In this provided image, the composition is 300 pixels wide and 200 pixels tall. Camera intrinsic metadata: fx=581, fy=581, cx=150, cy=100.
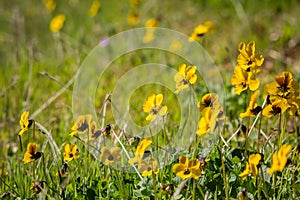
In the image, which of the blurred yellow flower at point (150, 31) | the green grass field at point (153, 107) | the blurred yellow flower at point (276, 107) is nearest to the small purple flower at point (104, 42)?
the green grass field at point (153, 107)

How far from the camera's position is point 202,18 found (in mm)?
4359

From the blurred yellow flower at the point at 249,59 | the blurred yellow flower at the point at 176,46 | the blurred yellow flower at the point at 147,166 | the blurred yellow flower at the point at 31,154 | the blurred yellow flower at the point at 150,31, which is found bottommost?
the blurred yellow flower at the point at 147,166

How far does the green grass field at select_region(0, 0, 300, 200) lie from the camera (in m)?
1.77

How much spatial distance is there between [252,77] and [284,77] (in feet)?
0.37

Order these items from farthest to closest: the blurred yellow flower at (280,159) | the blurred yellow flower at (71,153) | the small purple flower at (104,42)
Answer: the small purple flower at (104,42)
the blurred yellow flower at (71,153)
the blurred yellow flower at (280,159)

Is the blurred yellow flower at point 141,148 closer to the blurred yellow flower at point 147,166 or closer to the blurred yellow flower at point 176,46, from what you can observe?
the blurred yellow flower at point 147,166

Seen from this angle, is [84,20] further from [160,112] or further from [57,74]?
[160,112]

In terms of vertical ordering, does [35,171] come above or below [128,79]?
below

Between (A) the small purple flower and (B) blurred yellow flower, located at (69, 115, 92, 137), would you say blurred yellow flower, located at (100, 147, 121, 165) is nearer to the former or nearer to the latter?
(B) blurred yellow flower, located at (69, 115, 92, 137)

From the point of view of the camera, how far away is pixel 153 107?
183cm

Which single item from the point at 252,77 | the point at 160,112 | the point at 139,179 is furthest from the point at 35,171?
the point at 252,77

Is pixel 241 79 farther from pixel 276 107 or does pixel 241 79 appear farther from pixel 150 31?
pixel 150 31

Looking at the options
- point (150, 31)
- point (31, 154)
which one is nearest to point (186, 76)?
point (31, 154)

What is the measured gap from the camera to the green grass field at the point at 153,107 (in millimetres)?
1774
